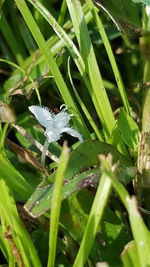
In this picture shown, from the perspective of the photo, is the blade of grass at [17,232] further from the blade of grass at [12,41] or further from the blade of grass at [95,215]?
the blade of grass at [12,41]

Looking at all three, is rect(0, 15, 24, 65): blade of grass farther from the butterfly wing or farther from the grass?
the butterfly wing

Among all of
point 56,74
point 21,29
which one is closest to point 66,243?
point 56,74

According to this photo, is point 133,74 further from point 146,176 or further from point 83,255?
point 83,255

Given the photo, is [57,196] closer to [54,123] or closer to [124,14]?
[54,123]

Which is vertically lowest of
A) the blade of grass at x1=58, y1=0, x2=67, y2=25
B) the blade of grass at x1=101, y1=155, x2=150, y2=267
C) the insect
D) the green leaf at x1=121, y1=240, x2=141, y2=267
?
the green leaf at x1=121, y1=240, x2=141, y2=267

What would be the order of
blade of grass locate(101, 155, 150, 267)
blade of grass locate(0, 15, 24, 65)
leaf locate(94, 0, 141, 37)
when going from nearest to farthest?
blade of grass locate(101, 155, 150, 267)
leaf locate(94, 0, 141, 37)
blade of grass locate(0, 15, 24, 65)

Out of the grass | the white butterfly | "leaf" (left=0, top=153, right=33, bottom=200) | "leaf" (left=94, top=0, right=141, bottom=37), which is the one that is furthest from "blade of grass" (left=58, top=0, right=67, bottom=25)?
"leaf" (left=0, top=153, right=33, bottom=200)
